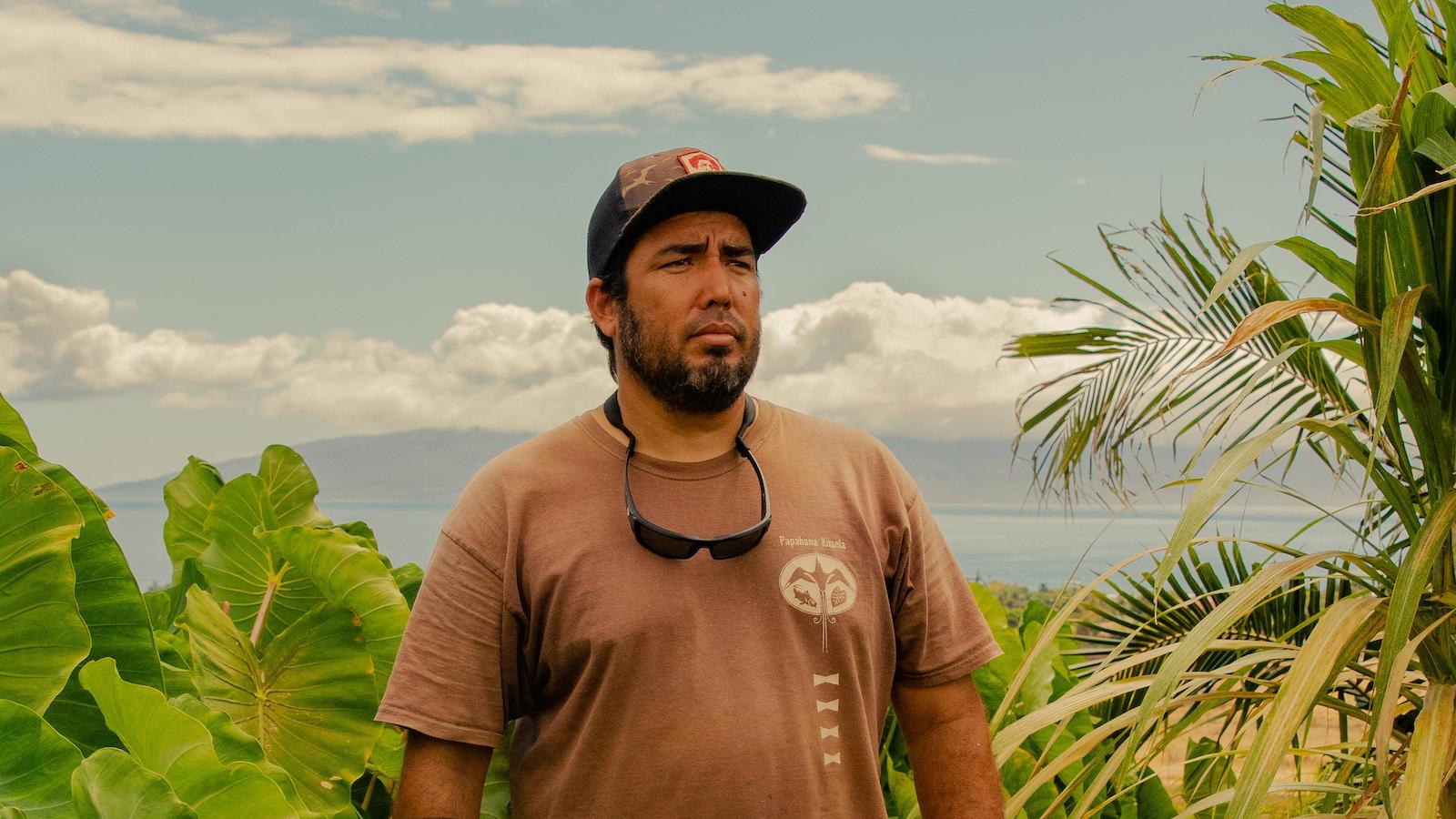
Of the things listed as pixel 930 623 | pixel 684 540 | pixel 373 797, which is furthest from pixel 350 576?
pixel 930 623

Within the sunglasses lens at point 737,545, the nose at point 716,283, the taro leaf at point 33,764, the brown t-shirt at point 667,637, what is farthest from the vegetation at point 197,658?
the nose at point 716,283

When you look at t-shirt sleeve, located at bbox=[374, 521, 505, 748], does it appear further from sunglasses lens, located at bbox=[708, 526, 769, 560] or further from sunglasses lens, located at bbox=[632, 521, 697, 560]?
sunglasses lens, located at bbox=[708, 526, 769, 560]

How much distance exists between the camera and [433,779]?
2111mm

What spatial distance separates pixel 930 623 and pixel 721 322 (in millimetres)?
639

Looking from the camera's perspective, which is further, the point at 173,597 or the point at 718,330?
the point at 173,597

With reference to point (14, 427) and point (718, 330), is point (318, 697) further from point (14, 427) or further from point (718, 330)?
point (718, 330)

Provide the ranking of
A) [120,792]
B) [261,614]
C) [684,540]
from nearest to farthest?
[120,792]
[684,540]
[261,614]

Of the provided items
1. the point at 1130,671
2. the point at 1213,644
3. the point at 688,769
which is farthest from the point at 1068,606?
the point at 1130,671

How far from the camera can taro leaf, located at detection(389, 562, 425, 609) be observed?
130 inches

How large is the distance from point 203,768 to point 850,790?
1.05m

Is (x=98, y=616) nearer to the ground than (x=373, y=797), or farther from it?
farther from it

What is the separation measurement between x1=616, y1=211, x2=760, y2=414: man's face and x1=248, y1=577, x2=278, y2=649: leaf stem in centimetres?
98

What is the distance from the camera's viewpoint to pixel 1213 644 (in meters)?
2.85

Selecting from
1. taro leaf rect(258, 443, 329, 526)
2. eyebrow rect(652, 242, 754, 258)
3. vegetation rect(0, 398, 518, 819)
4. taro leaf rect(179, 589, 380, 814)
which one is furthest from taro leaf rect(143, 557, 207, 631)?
eyebrow rect(652, 242, 754, 258)
